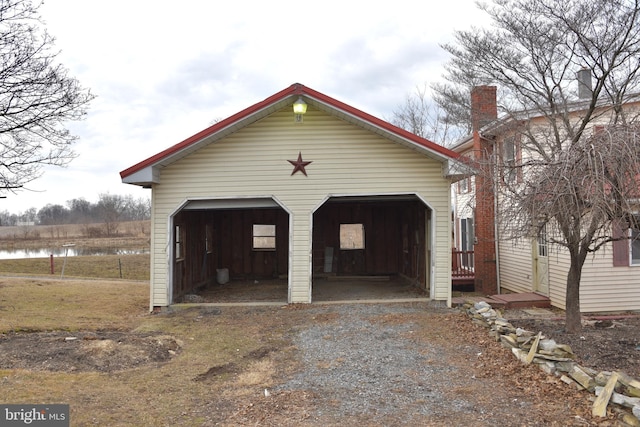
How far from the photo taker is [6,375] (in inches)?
230

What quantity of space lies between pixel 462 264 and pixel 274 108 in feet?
32.5

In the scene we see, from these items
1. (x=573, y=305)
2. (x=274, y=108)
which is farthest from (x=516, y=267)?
(x=274, y=108)

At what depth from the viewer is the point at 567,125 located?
991 centimetres

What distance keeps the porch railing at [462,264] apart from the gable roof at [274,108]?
6286mm

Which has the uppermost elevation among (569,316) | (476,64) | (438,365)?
(476,64)

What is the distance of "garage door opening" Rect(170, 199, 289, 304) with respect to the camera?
12.8 meters

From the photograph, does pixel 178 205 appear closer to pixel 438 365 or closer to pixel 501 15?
pixel 438 365

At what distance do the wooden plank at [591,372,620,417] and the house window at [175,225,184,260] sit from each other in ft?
32.1

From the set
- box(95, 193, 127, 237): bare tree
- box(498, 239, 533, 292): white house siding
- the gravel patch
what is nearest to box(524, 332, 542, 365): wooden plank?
the gravel patch

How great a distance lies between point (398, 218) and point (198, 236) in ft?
22.7

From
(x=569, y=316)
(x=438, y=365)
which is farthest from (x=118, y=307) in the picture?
(x=569, y=316)

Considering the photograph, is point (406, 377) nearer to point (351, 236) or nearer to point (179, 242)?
point (179, 242)

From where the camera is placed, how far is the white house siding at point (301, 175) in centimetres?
1045

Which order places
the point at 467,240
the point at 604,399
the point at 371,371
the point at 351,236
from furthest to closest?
the point at 467,240 → the point at 351,236 → the point at 371,371 → the point at 604,399
